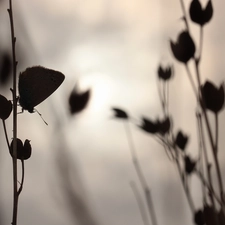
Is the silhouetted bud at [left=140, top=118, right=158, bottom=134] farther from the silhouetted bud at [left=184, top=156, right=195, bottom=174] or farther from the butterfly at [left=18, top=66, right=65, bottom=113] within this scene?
the butterfly at [left=18, top=66, right=65, bottom=113]

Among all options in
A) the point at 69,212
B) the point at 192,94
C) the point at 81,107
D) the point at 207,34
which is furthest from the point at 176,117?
the point at 81,107

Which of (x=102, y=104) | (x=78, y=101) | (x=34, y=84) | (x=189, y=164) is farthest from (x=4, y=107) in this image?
(x=102, y=104)

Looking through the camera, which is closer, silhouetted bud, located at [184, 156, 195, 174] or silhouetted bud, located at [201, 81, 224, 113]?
silhouetted bud, located at [201, 81, 224, 113]

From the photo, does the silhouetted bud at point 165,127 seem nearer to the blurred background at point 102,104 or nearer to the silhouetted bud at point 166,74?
the silhouetted bud at point 166,74

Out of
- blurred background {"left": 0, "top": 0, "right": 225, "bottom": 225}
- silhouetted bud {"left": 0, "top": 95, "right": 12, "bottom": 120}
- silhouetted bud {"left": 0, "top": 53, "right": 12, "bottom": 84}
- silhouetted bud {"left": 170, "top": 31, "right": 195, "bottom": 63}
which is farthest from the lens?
blurred background {"left": 0, "top": 0, "right": 225, "bottom": 225}

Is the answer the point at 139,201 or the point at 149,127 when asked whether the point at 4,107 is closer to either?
the point at 149,127

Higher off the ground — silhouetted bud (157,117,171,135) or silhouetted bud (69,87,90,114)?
silhouetted bud (69,87,90,114)

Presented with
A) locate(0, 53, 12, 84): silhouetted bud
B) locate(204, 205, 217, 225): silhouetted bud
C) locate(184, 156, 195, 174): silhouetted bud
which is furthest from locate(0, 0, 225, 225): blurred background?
locate(204, 205, 217, 225): silhouetted bud

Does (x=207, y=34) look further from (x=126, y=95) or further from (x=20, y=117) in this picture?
(x=20, y=117)
